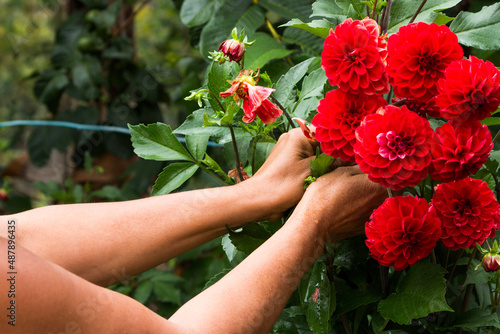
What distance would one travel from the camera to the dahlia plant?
24.1 inches

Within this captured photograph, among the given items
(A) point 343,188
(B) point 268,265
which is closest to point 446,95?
(A) point 343,188

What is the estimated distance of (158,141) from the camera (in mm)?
883

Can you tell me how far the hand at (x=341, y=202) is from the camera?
28.7 inches

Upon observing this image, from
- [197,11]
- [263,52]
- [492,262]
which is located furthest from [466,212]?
[197,11]

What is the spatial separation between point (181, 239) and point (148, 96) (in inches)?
54.4

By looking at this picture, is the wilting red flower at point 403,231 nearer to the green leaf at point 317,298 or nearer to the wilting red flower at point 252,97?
the green leaf at point 317,298

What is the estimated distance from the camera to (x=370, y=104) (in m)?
0.67

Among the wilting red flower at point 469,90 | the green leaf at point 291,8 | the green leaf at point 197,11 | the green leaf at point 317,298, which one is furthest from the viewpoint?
the green leaf at point 197,11

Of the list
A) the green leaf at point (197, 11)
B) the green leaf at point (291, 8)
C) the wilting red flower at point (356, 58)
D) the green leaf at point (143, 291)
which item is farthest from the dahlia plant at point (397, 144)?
the green leaf at point (143, 291)

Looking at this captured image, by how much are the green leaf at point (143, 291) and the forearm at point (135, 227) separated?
2.63ft

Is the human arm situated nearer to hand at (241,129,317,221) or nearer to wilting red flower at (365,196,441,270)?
hand at (241,129,317,221)

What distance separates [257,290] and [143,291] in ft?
3.60

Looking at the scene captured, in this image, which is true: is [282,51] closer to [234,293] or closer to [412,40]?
[412,40]

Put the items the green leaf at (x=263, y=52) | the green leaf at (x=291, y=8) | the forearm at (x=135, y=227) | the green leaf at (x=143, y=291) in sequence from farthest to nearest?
the green leaf at (x=143, y=291) → the green leaf at (x=291, y=8) → the green leaf at (x=263, y=52) → the forearm at (x=135, y=227)
